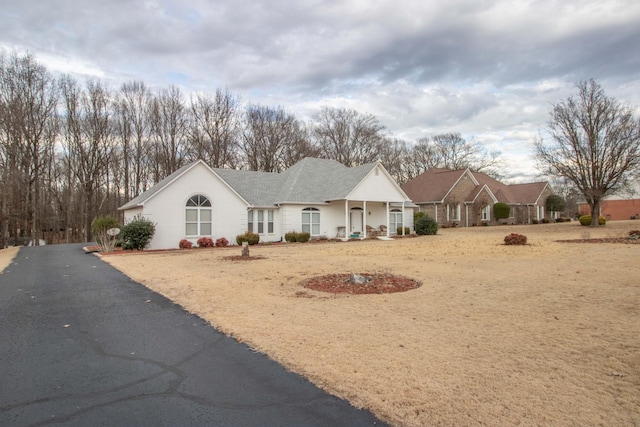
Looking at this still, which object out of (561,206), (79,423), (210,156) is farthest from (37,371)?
(561,206)

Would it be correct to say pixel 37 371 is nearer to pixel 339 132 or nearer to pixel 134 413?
pixel 134 413

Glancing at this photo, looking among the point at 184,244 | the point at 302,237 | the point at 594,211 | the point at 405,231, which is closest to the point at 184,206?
the point at 184,244

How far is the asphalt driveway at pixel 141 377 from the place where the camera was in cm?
356

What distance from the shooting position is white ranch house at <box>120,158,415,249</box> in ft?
75.6

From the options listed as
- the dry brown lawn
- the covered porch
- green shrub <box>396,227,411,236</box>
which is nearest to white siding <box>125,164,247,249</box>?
the covered porch

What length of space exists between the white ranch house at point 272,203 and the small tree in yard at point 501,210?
13.5 metres

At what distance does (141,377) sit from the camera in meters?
4.45

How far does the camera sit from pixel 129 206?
24219 millimetres

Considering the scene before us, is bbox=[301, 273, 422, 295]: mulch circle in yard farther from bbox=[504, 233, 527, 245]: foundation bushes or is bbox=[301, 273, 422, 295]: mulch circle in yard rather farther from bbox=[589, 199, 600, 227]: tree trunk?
bbox=[589, 199, 600, 227]: tree trunk

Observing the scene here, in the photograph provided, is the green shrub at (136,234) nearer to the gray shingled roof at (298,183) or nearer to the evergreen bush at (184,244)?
the evergreen bush at (184,244)

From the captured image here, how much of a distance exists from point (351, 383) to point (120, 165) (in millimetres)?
44685

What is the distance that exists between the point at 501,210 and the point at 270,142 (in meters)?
25.6

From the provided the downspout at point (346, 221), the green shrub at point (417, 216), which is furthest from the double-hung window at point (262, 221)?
the green shrub at point (417, 216)

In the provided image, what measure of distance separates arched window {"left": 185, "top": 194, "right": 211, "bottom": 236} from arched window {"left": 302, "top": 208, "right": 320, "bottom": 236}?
21.4ft
